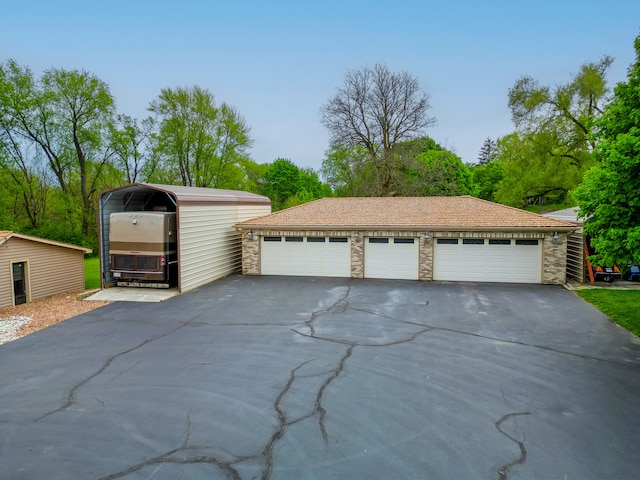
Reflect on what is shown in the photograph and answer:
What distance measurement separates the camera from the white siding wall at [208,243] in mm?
14141

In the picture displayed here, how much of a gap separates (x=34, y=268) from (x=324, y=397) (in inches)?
528

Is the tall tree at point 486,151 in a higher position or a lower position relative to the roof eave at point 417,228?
higher

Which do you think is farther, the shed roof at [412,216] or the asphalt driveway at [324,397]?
the shed roof at [412,216]

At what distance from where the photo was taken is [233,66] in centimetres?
2828

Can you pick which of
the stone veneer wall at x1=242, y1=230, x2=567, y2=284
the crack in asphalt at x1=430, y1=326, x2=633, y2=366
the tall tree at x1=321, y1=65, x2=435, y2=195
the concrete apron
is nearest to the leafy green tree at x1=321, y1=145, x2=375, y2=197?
the tall tree at x1=321, y1=65, x2=435, y2=195

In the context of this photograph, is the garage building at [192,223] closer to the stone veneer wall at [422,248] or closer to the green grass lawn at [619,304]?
the stone veneer wall at [422,248]

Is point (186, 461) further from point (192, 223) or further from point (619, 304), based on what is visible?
point (619, 304)

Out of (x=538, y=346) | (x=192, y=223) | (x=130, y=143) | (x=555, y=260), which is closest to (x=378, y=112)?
(x=130, y=143)

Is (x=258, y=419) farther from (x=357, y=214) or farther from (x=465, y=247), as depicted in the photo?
(x=357, y=214)

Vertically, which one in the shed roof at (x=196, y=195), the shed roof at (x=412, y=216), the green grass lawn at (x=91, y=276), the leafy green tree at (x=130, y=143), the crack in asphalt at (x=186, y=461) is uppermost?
the leafy green tree at (x=130, y=143)

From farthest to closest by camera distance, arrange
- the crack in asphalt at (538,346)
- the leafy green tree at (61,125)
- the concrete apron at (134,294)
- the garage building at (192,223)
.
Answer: the leafy green tree at (61,125)
the garage building at (192,223)
the concrete apron at (134,294)
the crack in asphalt at (538,346)

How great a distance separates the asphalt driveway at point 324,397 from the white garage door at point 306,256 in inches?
228

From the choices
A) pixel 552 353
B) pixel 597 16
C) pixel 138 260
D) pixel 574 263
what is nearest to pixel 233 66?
pixel 138 260

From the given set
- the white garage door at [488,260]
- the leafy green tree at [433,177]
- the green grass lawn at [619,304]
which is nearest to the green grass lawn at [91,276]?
the white garage door at [488,260]
